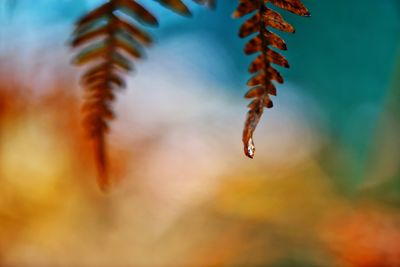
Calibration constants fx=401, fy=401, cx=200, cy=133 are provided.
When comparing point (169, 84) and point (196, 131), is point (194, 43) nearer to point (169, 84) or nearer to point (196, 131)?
point (169, 84)

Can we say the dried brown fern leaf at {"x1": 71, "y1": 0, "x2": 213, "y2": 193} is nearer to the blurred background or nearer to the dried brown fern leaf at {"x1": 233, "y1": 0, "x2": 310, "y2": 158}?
the dried brown fern leaf at {"x1": 233, "y1": 0, "x2": 310, "y2": 158}

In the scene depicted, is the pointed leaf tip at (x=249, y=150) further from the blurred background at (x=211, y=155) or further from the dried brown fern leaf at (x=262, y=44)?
Result: the blurred background at (x=211, y=155)

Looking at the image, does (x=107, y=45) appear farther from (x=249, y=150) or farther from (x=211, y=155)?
(x=211, y=155)

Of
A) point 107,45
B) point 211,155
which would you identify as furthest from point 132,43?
point 211,155

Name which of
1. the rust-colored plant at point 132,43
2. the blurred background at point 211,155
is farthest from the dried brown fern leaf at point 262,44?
the blurred background at point 211,155

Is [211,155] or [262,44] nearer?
[262,44]

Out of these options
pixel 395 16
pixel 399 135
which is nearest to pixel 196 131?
pixel 399 135
